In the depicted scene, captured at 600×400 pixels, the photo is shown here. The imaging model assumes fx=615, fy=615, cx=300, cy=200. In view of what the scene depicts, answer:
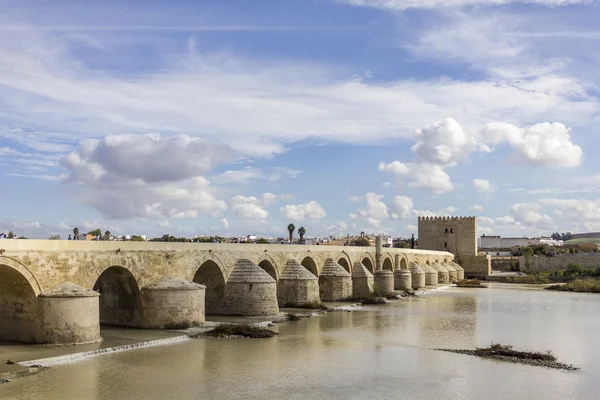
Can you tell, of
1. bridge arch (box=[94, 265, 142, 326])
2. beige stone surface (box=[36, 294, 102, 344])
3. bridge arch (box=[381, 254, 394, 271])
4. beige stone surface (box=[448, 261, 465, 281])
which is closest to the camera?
beige stone surface (box=[36, 294, 102, 344])

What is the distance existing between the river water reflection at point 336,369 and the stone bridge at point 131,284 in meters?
1.75

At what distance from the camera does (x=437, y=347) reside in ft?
55.4

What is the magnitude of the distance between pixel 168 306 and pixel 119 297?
5.75 ft

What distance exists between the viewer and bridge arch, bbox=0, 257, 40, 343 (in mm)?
14375

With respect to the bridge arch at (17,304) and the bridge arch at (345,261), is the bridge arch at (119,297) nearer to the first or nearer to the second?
the bridge arch at (17,304)

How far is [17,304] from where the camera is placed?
1499 centimetres

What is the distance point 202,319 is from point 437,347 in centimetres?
702

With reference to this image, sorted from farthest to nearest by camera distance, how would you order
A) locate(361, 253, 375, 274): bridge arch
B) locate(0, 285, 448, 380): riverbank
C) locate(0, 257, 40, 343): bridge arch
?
locate(361, 253, 375, 274): bridge arch < locate(0, 257, 40, 343): bridge arch < locate(0, 285, 448, 380): riverbank

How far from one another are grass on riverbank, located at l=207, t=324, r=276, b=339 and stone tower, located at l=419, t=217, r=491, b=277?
156 feet

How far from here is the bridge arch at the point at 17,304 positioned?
47.2ft

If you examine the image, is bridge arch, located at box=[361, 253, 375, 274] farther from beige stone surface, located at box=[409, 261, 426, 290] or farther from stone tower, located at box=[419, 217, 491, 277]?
stone tower, located at box=[419, 217, 491, 277]

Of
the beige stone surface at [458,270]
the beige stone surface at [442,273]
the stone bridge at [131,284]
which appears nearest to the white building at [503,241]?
the beige stone surface at [458,270]

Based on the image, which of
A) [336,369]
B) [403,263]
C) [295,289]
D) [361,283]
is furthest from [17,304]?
[403,263]

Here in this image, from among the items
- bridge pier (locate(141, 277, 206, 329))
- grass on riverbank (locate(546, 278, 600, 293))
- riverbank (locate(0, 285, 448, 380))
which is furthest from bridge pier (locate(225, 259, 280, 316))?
grass on riverbank (locate(546, 278, 600, 293))
